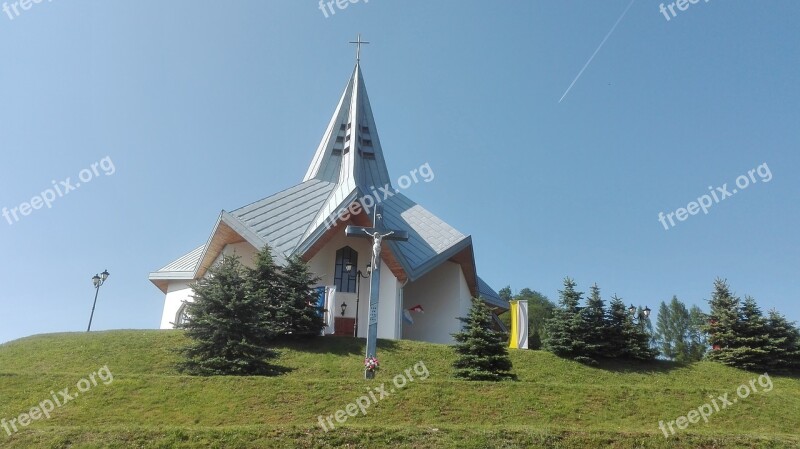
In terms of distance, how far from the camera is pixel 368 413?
879 cm

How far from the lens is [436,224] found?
24.6 metres

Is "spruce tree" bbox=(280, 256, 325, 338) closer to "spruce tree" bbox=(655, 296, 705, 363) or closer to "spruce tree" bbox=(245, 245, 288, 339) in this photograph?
"spruce tree" bbox=(245, 245, 288, 339)

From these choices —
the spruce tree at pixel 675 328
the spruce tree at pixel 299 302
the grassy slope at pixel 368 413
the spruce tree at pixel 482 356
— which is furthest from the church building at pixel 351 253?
the spruce tree at pixel 675 328

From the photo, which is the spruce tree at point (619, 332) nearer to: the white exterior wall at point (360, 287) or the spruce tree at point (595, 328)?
the spruce tree at point (595, 328)

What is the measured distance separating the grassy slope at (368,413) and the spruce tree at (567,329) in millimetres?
4243

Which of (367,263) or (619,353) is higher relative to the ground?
(367,263)

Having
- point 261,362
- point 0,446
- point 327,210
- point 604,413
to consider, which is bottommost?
point 0,446

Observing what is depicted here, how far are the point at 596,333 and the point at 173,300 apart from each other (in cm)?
1576

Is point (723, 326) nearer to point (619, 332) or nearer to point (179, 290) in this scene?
point (619, 332)

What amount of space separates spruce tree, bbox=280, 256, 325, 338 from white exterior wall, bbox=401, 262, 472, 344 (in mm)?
7195

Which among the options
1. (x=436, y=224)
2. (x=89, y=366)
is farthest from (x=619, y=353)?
(x=89, y=366)

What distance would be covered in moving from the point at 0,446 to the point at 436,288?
18.0m

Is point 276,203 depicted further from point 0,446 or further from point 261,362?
point 0,446

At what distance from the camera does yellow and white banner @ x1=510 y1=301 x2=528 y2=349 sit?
17594 mm
